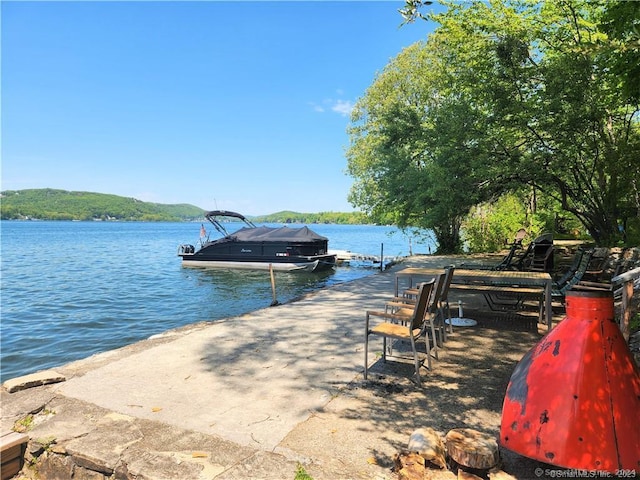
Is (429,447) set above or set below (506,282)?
below

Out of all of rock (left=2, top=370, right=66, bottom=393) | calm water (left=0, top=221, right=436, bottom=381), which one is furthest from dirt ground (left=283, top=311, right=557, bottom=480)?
calm water (left=0, top=221, right=436, bottom=381)

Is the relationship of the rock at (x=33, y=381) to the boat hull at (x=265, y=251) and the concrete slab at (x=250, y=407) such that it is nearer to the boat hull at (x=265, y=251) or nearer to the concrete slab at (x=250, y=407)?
the concrete slab at (x=250, y=407)

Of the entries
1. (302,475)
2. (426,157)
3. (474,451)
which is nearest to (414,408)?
(474,451)

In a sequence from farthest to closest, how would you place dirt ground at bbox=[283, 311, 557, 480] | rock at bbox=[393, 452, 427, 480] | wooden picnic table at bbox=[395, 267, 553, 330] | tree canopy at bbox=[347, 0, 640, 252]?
tree canopy at bbox=[347, 0, 640, 252] → wooden picnic table at bbox=[395, 267, 553, 330] → dirt ground at bbox=[283, 311, 557, 480] → rock at bbox=[393, 452, 427, 480]

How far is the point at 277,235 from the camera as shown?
1083 inches

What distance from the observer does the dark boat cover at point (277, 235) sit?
2686 centimetres

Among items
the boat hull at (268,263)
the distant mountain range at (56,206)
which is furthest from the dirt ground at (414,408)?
the distant mountain range at (56,206)

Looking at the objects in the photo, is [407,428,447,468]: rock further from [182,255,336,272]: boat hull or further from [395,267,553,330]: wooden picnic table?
[182,255,336,272]: boat hull

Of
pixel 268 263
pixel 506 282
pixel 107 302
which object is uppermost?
pixel 506 282

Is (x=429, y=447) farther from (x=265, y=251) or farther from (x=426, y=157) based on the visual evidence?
(x=265, y=251)

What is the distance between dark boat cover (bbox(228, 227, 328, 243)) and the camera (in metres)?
26.9

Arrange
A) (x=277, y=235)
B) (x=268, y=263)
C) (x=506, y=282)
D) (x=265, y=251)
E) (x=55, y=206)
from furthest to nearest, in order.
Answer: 1. (x=55, y=206)
2. (x=277, y=235)
3. (x=265, y=251)
4. (x=268, y=263)
5. (x=506, y=282)

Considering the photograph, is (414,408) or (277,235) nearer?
(414,408)

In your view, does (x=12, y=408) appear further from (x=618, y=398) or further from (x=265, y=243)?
(x=265, y=243)
